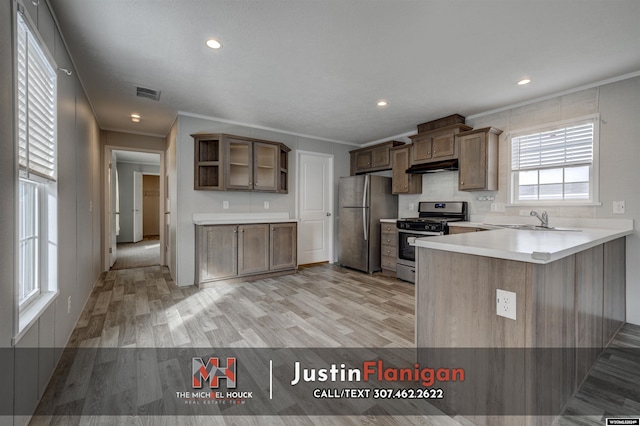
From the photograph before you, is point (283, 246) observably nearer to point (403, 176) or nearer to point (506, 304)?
point (403, 176)

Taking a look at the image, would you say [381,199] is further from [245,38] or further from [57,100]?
[57,100]

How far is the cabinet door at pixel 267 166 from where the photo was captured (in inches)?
177

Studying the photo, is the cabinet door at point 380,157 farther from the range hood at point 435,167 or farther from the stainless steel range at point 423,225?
the stainless steel range at point 423,225

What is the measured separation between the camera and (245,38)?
7.32ft

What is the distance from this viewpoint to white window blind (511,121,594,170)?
3.11 metres

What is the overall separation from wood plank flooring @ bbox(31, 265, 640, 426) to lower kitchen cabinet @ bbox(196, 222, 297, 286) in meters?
0.20

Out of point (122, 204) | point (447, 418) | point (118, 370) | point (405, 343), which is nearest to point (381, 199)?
point (405, 343)

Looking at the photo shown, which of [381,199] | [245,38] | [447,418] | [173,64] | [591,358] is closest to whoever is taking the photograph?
[447,418]

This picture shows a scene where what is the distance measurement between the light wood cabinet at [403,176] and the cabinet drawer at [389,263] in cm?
113

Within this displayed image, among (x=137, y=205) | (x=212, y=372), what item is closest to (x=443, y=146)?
(x=212, y=372)

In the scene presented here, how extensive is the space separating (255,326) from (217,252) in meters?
1.60

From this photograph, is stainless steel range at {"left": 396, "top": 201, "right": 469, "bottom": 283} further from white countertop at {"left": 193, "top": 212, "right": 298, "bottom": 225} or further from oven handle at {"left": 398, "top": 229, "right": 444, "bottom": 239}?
white countertop at {"left": 193, "top": 212, "right": 298, "bottom": 225}

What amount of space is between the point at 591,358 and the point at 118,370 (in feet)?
10.9

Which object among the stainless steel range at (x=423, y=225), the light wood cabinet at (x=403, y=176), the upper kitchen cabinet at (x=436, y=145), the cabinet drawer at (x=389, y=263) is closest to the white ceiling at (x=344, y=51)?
the upper kitchen cabinet at (x=436, y=145)
